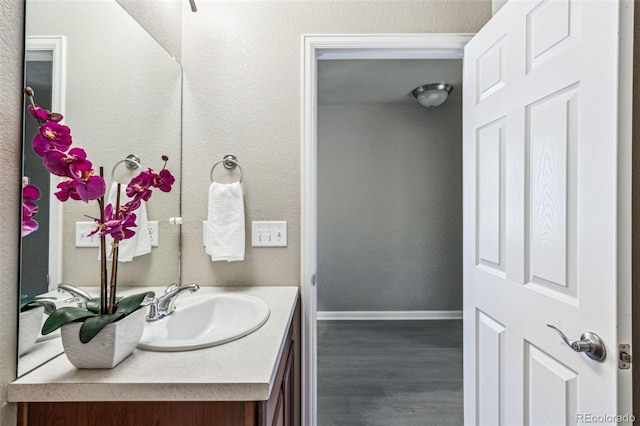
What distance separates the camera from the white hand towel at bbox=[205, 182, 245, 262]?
143cm

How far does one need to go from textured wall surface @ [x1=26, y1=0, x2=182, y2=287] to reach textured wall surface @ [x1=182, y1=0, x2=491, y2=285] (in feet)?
0.38

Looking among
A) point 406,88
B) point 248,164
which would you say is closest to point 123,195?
point 248,164

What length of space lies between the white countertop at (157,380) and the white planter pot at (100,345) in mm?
23

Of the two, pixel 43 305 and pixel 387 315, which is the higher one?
pixel 43 305

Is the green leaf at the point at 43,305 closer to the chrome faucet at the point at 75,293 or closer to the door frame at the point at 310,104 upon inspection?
the chrome faucet at the point at 75,293

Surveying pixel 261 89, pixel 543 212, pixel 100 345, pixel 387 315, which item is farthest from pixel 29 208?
pixel 387 315

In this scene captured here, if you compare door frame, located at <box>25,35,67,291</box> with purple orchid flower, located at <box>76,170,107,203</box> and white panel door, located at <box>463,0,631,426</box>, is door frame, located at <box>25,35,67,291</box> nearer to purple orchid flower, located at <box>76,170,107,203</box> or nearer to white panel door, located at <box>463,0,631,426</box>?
purple orchid flower, located at <box>76,170,107,203</box>

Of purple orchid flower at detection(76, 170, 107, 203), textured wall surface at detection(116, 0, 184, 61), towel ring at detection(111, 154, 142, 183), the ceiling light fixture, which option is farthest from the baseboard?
purple orchid flower at detection(76, 170, 107, 203)

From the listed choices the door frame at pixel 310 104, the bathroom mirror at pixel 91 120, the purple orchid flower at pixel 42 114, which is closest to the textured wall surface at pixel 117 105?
the bathroom mirror at pixel 91 120

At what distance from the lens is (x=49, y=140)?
702 millimetres

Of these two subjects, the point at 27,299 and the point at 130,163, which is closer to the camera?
the point at 27,299

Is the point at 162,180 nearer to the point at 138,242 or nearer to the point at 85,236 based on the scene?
the point at 85,236

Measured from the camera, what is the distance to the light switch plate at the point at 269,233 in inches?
59.4

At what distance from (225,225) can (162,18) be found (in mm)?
935
